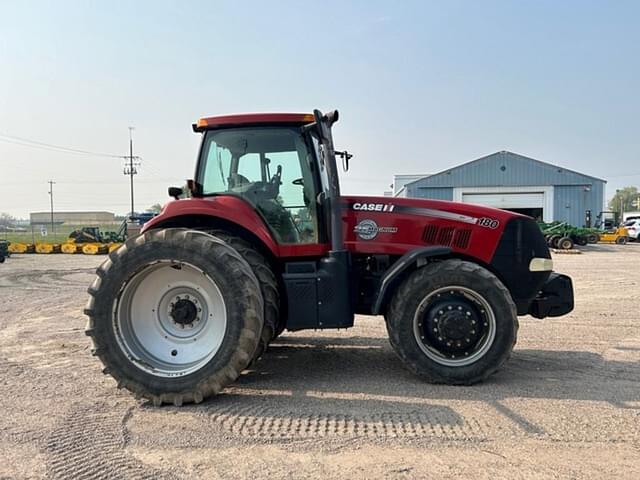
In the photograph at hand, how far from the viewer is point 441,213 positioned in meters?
5.07

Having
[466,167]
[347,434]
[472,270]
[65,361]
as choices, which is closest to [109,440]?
[347,434]

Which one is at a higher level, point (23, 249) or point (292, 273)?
point (292, 273)

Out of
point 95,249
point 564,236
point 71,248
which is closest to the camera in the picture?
point 95,249

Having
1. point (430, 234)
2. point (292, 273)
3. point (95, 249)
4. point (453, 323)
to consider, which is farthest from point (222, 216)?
point (95, 249)

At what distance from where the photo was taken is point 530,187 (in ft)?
112

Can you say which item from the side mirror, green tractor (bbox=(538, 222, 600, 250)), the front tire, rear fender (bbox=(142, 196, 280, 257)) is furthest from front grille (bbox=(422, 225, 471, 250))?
green tractor (bbox=(538, 222, 600, 250))

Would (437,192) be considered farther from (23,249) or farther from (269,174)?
(269,174)

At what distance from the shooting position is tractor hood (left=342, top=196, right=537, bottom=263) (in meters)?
5.05

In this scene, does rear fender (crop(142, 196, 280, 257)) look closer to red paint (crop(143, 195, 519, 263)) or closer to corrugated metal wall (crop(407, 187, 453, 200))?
red paint (crop(143, 195, 519, 263))

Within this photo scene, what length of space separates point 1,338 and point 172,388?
3.98m

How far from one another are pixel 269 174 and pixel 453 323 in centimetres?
223

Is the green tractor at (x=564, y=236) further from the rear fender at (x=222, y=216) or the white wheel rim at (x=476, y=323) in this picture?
the rear fender at (x=222, y=216)

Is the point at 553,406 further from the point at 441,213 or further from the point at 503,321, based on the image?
the point at 441,213

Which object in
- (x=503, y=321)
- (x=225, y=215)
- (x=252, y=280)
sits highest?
(x=225, y=215)
